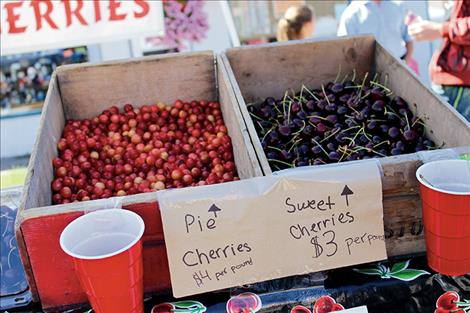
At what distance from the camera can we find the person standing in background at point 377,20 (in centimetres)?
386

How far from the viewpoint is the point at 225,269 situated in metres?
1.32

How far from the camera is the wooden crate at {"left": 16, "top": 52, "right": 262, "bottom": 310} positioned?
132 centimetres

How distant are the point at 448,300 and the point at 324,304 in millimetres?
291

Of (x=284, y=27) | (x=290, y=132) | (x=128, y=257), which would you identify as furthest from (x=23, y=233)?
(x=284, y=27)

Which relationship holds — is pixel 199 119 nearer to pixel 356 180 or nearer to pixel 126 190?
pixel 126 190

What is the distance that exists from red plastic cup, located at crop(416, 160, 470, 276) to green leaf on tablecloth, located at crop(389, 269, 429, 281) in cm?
7

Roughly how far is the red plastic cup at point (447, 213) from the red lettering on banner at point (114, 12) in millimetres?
2396

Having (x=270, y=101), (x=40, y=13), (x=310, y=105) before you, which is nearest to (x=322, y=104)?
(x=310, y=105)

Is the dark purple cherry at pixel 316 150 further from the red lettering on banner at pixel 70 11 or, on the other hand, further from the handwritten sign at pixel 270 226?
the red lettering on banner at pixel 70 11

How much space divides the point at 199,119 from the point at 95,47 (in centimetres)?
327

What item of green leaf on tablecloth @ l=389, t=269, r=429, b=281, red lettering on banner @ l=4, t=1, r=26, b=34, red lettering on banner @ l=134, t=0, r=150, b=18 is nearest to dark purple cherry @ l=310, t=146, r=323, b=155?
green leaf on tablecloth @ l=389, t=269, r=429, b=281

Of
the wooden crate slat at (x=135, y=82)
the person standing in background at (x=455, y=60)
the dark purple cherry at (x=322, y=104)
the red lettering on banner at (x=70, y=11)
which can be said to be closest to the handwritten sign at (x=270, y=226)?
the dark purple cherry at (x=322, y=104)

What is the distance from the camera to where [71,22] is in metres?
3.24

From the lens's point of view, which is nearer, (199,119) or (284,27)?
(199,119)
